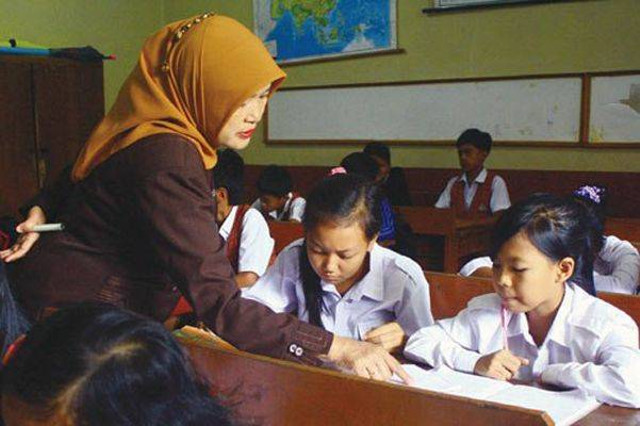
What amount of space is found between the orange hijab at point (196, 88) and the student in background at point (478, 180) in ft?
12.0

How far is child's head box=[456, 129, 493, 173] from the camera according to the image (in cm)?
499

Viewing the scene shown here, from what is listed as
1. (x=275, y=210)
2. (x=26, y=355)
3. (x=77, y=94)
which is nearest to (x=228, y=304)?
(x=26, y=355)

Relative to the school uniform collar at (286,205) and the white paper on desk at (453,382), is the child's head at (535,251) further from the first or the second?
the school uniform collar at (286,205)

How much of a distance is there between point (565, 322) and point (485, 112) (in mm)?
3906

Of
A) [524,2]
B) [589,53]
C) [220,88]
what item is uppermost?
[524,2]

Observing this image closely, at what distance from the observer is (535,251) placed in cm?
158

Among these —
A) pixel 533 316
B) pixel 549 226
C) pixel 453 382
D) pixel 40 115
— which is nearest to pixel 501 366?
pixel 453 382

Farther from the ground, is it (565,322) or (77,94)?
(77,94)

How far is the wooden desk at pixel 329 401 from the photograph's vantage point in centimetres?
100

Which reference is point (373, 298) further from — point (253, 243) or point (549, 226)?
point (253, 243)

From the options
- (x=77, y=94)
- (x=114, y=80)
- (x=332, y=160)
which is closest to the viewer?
(x=77, y=94)

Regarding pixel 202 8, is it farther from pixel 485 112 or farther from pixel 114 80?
pixel 485 112

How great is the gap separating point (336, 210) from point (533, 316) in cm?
52

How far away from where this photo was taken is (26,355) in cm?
75
